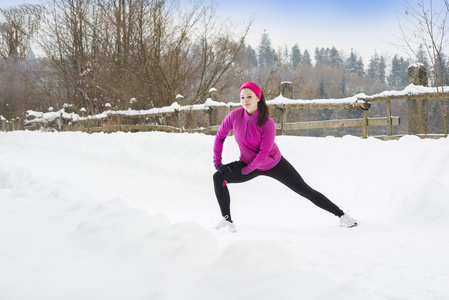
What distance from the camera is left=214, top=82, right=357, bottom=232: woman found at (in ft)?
11.7

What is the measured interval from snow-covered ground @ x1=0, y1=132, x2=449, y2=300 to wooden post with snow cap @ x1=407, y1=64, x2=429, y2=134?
5.54 feet

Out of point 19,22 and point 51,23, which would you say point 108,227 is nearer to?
point 51,23

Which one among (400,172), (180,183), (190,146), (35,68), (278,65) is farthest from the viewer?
(35,68)

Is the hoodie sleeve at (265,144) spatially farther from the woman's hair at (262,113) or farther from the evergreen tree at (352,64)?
A: the evergreen tree at (352,64)

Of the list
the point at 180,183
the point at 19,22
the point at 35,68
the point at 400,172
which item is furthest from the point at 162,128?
the point at 19,22

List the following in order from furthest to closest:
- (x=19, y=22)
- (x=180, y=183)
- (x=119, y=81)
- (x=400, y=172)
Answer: (x=19, y=22)
(x=119, y=81)
(x=180, y=183)
(x=400, y=172)

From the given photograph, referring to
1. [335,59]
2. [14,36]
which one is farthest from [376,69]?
[14,36]

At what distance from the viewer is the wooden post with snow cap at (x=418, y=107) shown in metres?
6.73

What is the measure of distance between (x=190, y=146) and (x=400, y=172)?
173 inches

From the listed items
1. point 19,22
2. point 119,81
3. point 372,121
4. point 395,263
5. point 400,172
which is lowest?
point 395,263

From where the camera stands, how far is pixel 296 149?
21.2 ft

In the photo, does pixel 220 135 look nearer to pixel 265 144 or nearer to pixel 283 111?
pixel 265 144

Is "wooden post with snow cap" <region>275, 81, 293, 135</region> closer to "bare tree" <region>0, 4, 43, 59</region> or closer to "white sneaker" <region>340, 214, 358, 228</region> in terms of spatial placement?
"white sneaker" <region>340, 214, 358, 228</region>

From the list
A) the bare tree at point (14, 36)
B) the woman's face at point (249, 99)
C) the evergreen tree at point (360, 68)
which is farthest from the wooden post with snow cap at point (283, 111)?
the evergreen tree at point (360, 68)
